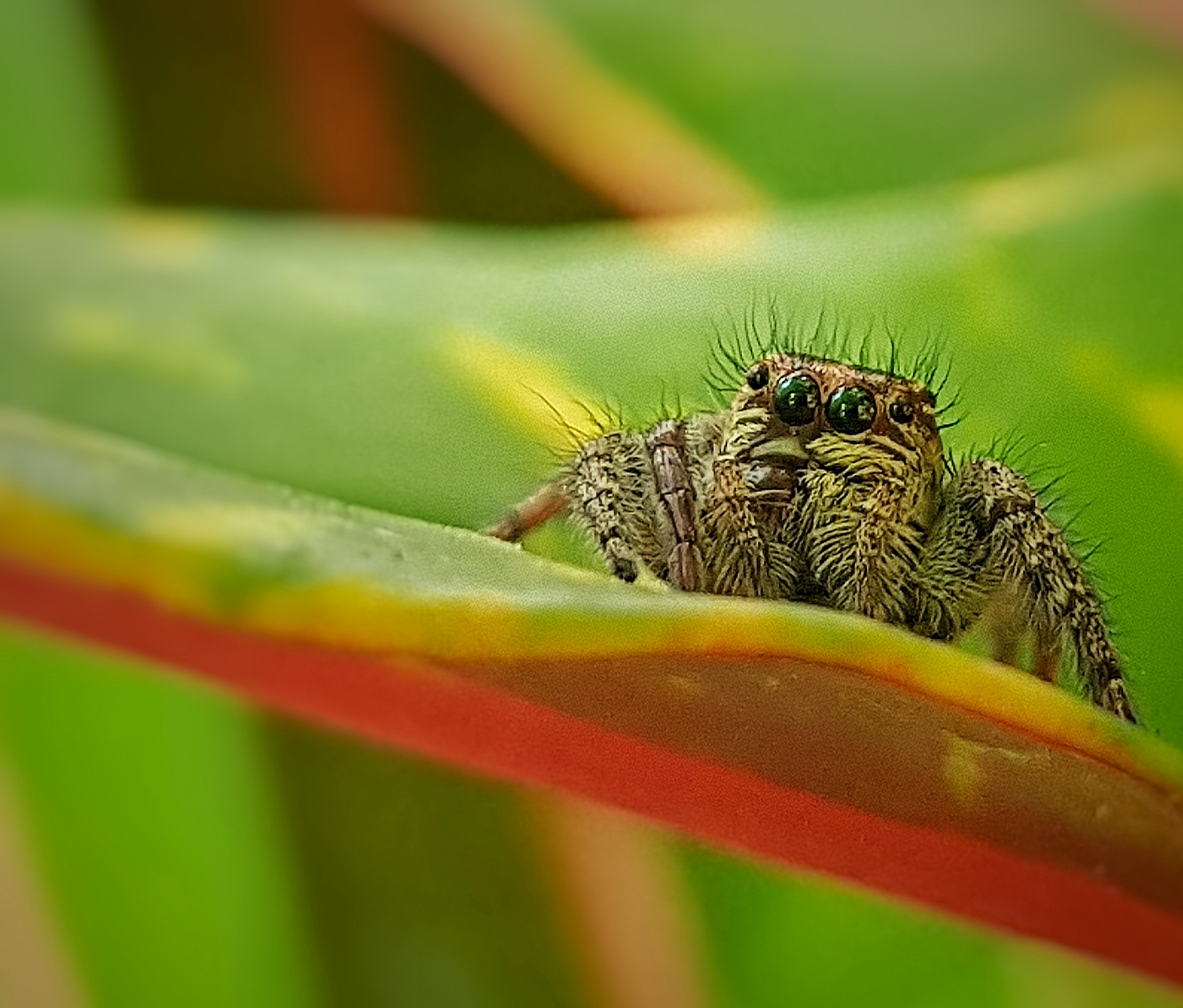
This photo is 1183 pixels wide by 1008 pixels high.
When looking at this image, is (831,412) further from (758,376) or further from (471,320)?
(471,320)

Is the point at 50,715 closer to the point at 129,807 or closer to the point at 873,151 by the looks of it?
the point at 129,807

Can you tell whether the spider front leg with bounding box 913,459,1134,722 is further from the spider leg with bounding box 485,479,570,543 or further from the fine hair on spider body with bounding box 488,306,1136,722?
the spider leg with bounding box 485,479,570,543

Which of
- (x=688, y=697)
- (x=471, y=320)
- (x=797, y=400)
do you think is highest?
(x=471, y=320)

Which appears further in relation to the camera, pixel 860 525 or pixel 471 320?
pixel 471 320

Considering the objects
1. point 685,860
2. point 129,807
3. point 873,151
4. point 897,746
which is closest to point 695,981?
point 685,860

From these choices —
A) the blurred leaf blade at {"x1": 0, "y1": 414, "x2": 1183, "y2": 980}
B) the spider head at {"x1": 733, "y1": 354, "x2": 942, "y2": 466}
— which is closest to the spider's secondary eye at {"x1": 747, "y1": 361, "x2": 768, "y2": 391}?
the spider head at {"x1": 733, "y1": 354, "x2": 942, "y2": 466}

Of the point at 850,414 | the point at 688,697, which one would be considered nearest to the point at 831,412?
the point at 850,414

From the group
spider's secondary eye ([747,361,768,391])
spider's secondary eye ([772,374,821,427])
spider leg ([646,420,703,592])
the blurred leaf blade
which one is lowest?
the blurred leaf blade

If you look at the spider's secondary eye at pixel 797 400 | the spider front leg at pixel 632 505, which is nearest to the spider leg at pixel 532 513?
the spider front leg at pixel 632 505
